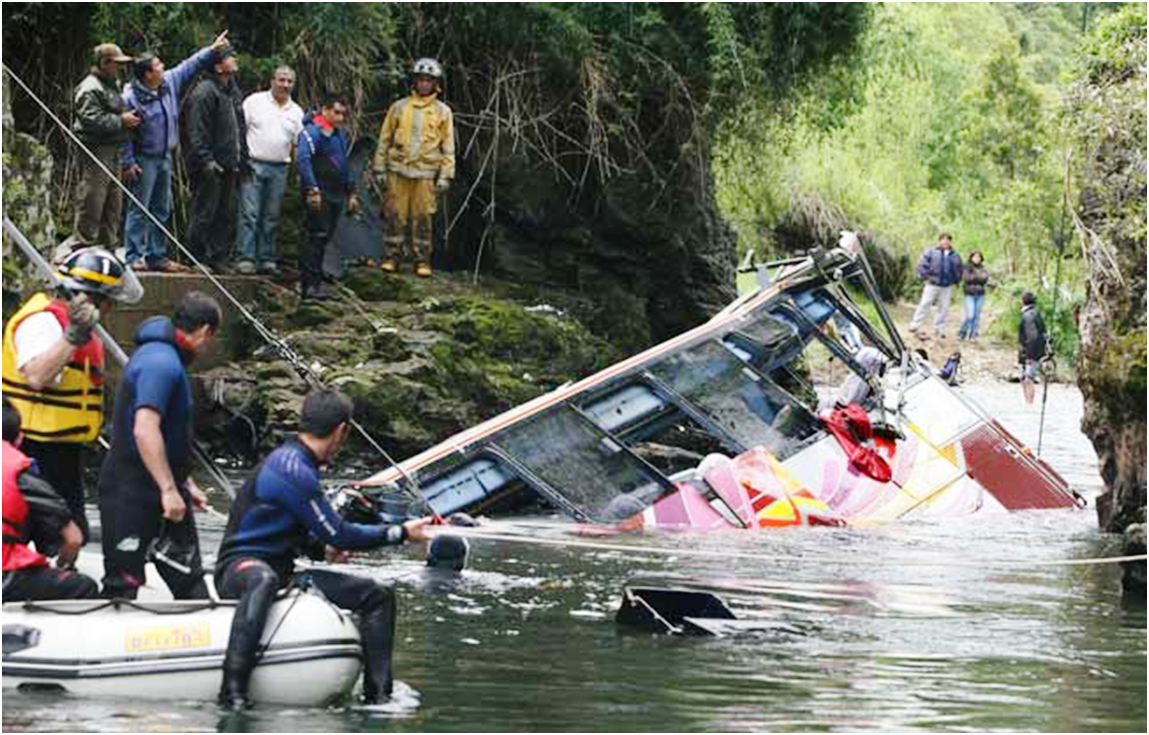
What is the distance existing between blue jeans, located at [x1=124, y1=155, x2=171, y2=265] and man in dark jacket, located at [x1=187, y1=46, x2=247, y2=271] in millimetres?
451

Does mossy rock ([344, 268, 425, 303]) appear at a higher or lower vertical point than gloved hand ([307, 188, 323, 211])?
lower

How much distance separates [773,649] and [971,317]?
97.1 ft

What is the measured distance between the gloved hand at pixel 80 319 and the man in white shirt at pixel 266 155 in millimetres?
10037

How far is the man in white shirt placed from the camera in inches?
850

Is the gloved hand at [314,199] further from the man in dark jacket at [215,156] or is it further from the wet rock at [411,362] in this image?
the wet rock at [411,362]

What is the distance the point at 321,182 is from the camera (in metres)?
22.0

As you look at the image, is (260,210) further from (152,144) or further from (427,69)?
(427,69)

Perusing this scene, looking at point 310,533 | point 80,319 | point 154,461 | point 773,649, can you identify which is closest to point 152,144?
point 80,319

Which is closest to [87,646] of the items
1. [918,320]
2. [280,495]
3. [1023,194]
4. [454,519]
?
[280,495]

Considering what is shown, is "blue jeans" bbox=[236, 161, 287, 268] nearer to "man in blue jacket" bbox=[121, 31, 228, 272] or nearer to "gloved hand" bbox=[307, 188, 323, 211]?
"gloved hand" bbox=[307, 188, 323, 211]

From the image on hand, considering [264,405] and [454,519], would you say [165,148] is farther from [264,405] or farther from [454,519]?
[454,519]

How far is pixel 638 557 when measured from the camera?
55.7 feet

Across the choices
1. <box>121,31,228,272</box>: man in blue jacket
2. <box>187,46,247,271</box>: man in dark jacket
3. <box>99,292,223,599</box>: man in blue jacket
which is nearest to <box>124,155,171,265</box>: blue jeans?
<box>121,31,228,272</box>: man in blue jacket

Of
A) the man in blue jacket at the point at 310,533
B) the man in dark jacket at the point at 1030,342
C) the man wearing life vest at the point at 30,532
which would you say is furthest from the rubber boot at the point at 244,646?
the man in dark jacket at the point at 1030,342
